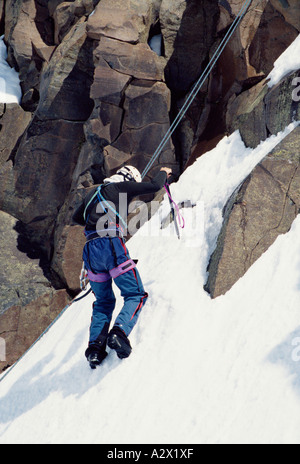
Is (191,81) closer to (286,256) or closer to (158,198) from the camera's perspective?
(158,198)

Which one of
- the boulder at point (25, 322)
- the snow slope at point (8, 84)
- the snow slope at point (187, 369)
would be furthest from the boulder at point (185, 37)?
the boulder at point (25, 322)

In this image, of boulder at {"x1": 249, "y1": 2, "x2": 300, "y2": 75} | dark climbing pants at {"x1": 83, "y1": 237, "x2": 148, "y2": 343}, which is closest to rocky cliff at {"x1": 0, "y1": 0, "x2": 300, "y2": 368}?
boulder at {"x1": 249, "y1": 2, "x2": 300, "y2": 75}

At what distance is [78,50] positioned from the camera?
38.9 ft

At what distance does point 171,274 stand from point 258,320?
1.62 m

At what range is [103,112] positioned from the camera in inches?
434

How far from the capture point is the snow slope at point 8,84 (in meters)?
13.8

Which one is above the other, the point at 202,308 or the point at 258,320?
the point at 258,320

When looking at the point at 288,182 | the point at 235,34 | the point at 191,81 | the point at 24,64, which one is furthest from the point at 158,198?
the point at 24,64

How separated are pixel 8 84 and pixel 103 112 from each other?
5311mm

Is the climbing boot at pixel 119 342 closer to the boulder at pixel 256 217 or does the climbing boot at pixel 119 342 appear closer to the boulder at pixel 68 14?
the boulder at pixel 256 217

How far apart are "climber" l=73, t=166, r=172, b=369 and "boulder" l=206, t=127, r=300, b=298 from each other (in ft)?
3.46

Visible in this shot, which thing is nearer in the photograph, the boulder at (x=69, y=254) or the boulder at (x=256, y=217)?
the boulder at (x=256, y=217)
